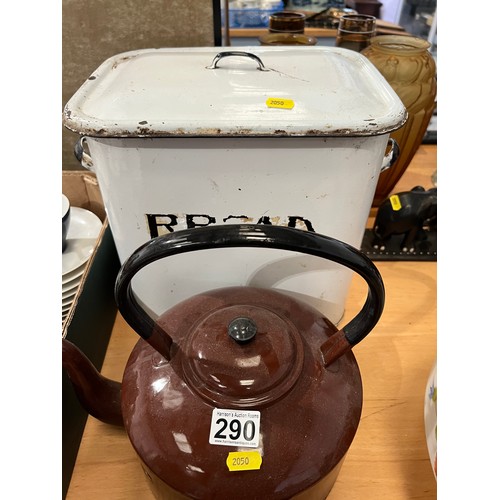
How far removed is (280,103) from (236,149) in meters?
0.08

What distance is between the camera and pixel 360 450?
0.66 m

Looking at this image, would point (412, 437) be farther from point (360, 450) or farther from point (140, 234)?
point (140, 234)

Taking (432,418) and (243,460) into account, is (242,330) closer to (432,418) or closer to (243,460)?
(243,460)

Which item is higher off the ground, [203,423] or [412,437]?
[203,423]

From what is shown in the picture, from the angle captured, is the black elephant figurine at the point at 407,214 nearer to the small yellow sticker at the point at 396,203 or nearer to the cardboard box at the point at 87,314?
the small yellow sticker at the point at 396,203

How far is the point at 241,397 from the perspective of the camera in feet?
1.49

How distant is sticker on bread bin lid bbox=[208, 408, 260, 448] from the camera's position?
1.46 ft

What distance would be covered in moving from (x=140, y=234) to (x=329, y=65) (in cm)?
39

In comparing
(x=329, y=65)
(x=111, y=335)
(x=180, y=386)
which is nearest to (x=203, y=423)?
(x=180, y=386)

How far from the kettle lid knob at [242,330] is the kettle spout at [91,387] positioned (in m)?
0.22

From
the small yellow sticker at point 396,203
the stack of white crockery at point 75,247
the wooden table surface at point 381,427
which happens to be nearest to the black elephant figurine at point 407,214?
the small yellow sticker at point 396,203

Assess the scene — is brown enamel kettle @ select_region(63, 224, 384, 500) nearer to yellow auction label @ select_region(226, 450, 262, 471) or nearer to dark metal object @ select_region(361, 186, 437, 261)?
yellow auction label @ select_region(226, 450, 262, 471)

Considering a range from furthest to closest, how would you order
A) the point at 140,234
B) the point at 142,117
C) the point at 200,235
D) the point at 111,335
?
the point at 111,335
the point at 140,234
the point at 142,117
the point at 200,235

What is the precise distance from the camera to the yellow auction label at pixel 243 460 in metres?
0.44
